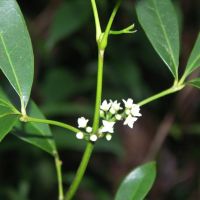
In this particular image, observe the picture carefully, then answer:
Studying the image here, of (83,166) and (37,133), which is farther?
(37,133)

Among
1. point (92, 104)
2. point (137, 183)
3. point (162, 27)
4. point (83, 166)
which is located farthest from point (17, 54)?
point (92, 104)

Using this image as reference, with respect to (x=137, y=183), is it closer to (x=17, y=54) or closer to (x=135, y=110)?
(x=135, y=110)

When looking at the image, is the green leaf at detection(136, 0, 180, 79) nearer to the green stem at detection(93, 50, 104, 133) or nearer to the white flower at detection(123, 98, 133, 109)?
the white flower at detection(123, 98, 133, 109)

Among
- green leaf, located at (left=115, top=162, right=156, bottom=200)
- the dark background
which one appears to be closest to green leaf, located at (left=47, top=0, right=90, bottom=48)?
the dark background

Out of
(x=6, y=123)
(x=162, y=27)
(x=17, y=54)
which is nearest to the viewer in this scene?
(x=6, y=123)

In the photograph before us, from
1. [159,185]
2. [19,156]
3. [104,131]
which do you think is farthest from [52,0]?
[104,131]

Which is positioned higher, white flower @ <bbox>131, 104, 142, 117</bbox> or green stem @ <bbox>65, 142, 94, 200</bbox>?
white flower @ <bbox>131, 104, 142, 117</bbox>
